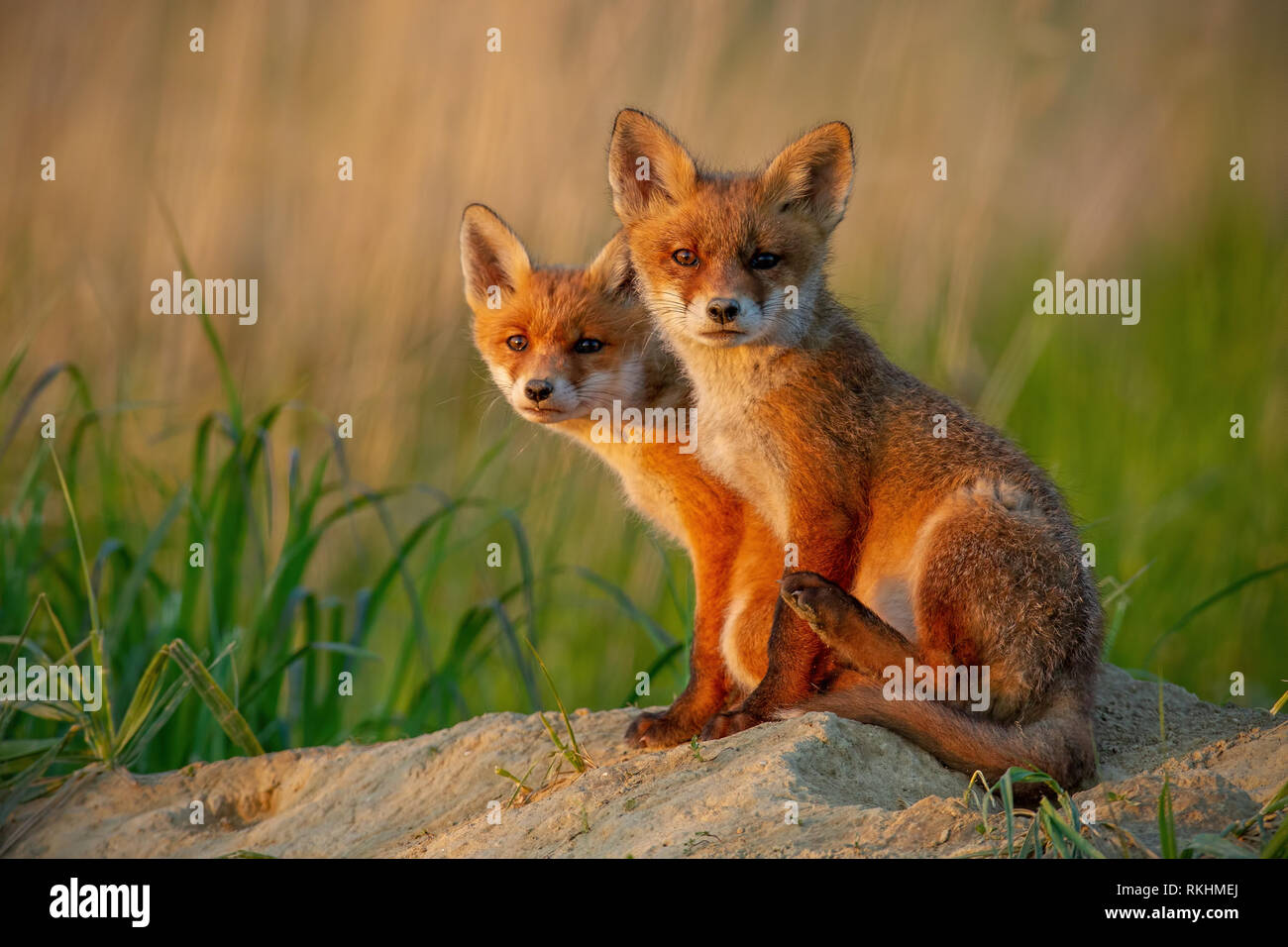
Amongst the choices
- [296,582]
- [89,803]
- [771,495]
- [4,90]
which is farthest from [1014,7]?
[89,803]

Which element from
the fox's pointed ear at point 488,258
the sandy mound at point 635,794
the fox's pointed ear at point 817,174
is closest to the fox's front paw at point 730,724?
the sandy mound at point 635,794

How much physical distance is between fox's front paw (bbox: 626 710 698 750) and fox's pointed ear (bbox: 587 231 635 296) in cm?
159

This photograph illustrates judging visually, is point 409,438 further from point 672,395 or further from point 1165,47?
point 1165,47

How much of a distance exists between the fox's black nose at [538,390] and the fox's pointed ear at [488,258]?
67 cm

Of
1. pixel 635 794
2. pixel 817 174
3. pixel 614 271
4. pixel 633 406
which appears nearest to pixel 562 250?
pixel 614 271

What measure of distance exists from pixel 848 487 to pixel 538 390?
46.5 inches

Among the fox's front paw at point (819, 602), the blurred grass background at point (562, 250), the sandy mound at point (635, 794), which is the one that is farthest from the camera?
the blurred grass background at point (562, 250)

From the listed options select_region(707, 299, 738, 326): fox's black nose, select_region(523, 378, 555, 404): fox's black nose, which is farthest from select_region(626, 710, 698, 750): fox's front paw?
select_region(707, 299, 738, 326): fox's black nose

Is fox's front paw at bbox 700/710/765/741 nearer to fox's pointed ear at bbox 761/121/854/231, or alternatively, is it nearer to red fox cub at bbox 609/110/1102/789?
red fox cub at bbox 609/110/1102/789

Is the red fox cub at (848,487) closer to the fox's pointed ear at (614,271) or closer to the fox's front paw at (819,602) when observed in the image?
the fox's front paw at (819,602)

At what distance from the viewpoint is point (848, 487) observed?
3.62 metres

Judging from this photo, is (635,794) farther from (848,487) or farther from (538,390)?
(538,390)

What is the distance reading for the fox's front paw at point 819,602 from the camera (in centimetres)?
329

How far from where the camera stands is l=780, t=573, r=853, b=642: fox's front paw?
329 cm
